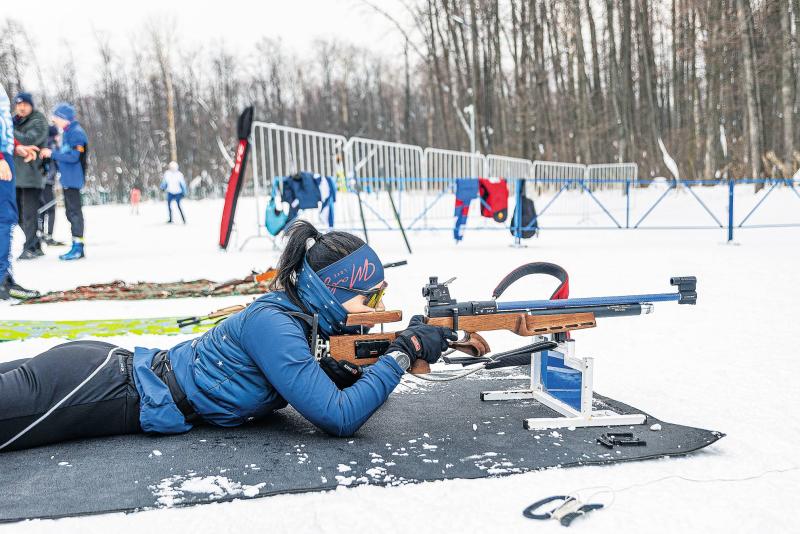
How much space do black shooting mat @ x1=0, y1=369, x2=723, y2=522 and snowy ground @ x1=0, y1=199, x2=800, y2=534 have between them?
6 centimetres

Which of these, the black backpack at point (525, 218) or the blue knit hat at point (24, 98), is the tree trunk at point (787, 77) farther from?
the blue knit hat at point (24, 98)

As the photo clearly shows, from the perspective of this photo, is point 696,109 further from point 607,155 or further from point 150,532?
point 150,532

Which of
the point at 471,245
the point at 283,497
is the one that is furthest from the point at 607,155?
the point at 283,497

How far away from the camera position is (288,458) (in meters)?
2.34

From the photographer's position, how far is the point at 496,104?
97.8 feet

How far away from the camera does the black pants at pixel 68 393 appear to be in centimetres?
229

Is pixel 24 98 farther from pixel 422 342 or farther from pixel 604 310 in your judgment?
pixel 604 310

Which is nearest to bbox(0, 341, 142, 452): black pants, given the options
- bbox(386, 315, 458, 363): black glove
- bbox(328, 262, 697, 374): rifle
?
bbox(328, 262, 697, 374): rifle

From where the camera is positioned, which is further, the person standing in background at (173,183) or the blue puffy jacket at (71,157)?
the person standing in background at (173,183)

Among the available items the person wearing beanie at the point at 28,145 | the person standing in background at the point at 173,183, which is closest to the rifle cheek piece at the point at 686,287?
the person wearing beanie at the point at 28,145

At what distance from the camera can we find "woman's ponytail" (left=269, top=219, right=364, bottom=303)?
2.42 metres

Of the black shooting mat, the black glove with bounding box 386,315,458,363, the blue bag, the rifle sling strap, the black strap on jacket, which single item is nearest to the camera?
the black shooting mat

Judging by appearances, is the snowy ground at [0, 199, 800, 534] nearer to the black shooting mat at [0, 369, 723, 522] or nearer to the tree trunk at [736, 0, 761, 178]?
the black shooting mat at [0, 369, 723, 522]

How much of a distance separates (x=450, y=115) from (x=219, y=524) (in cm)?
3011
